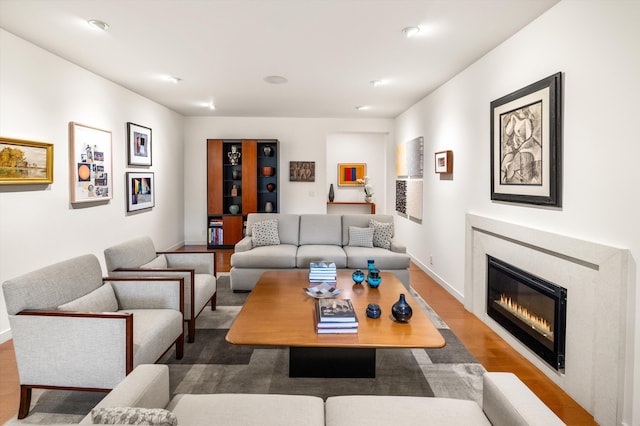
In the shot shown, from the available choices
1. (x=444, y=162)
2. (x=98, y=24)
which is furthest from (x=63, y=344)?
(x=444, y=162)

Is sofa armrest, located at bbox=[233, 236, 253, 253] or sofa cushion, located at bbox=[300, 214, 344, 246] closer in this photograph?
sofa armrest, located at bbox=[233, 236, 253, 253]

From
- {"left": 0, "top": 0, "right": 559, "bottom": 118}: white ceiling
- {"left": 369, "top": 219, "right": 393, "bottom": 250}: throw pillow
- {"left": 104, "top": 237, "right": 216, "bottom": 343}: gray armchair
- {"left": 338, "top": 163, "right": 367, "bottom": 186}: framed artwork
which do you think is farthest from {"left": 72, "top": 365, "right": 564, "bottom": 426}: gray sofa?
{"left": 338, "top": 163, "right": 367, "bottom": 186}: framed artwork

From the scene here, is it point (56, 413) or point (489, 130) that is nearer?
point (56, 413)

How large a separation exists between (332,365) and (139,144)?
4.57 m

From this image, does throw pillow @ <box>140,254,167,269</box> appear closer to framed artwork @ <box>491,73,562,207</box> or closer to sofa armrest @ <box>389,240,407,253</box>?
sofa armrest @ <box>389,240,407,253</box>

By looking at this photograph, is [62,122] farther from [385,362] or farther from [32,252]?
[385,362]

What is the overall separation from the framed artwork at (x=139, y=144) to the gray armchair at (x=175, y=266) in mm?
2341

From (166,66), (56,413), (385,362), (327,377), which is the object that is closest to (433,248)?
(385,362)

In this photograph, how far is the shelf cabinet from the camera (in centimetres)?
738

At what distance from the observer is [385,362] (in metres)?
2.80

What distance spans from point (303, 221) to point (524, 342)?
316cm

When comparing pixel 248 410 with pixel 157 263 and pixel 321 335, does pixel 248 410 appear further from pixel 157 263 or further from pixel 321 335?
pixel 157 263

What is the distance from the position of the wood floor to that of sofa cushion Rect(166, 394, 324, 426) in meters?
1.45

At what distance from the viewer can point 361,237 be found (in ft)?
16.7
